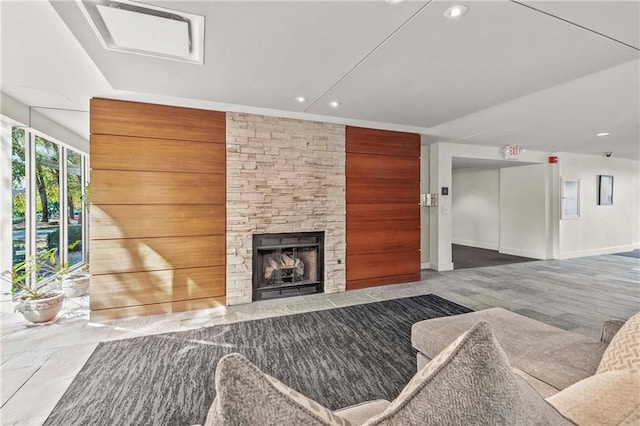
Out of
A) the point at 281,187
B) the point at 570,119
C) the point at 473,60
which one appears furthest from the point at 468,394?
the point at 570,119

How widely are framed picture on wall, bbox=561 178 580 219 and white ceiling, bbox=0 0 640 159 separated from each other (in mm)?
3180

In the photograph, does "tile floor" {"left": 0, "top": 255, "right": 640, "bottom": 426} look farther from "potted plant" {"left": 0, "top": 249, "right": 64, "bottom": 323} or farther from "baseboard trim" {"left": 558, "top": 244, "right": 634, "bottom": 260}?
"baseboard trim" {"left": 558, "top": 244, "right": 634, "bottom": 260}

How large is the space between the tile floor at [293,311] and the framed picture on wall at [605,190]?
243 cm

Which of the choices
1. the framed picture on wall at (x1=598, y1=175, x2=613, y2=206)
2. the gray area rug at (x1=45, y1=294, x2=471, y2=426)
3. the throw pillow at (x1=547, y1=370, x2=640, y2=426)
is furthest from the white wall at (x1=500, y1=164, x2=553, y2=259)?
the throw pillow at (x1=547, y1=370, x2=640, y2=426)

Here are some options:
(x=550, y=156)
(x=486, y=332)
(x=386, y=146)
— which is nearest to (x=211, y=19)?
(x=486, y=332)

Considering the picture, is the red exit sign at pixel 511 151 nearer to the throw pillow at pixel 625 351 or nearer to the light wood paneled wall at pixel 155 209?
the light wood paneled wall at pixel 155 209

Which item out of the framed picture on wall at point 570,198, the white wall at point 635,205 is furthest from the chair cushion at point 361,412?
the white wall at point 635,205

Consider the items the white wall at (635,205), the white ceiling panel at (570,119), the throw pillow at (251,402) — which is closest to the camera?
the throw pillow at (251,402)

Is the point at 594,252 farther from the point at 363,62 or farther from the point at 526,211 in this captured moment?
the point at 363,62

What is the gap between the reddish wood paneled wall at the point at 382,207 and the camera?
4492mm

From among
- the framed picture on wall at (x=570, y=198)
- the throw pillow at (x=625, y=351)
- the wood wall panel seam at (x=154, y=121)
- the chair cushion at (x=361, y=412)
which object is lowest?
the chair cushion at (x=361, y=412)

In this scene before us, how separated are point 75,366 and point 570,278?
7156mm

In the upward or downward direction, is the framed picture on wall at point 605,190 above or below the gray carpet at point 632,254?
above

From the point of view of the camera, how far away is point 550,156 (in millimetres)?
6906
